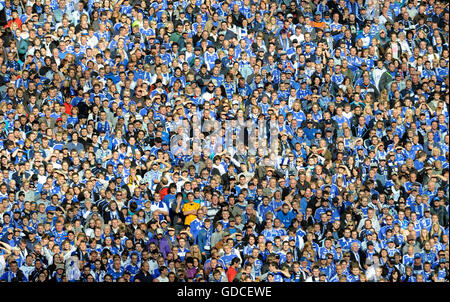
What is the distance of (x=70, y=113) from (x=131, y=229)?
2.59 meters

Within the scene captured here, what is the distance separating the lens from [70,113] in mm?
20656

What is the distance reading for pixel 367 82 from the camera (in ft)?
70.2

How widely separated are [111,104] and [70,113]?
2.49 ft

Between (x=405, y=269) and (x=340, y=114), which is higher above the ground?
(x=340, y=114)

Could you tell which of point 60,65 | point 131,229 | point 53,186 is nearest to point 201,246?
point 131,229

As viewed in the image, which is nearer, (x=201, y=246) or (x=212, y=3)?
(x=201, y=246)

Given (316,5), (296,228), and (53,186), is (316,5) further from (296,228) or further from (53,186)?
(53,186)

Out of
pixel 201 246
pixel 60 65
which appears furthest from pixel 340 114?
pixel 60 65

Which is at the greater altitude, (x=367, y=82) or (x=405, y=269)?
(x=367, y=82)
